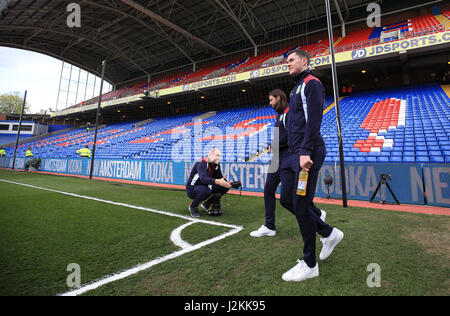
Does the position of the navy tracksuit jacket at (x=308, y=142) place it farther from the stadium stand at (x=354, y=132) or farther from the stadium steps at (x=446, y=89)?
the stadium steps at (x=446, y=89)

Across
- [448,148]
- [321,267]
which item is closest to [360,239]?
[321,267]

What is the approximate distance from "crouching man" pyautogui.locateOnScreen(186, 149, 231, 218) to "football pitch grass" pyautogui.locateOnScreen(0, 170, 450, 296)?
1.06ft

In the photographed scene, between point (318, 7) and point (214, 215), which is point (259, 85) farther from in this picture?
point (214, 215)

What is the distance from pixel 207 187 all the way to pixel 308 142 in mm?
2505

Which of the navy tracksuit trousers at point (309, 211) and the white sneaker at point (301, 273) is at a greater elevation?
the navy tracksuit trousers at point (309, 211)

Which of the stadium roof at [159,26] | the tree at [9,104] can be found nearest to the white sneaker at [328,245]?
the stadium roof at [159,26]

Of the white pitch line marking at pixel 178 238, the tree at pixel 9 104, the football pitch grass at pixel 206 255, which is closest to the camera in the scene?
the football pitch grass at pixel 206 255

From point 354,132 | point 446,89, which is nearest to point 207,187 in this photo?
point 354,132

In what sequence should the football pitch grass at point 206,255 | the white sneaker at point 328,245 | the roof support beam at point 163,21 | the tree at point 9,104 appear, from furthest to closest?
the tree at point 9,104 → the roof support beam at point 163,21 → the white sneaker at point 328,245 → the football pitch grass at point 206,255

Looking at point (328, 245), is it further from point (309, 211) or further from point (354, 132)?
point (354, 132)

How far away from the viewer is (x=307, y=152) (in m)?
1.76

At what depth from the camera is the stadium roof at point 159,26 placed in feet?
56.9

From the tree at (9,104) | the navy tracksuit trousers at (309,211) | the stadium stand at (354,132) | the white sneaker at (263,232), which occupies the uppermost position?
the tree at (9,104)

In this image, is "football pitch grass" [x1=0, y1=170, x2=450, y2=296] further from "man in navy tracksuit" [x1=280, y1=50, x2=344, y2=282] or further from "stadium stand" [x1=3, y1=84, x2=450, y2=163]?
"stadium stand" [x1=3, y1=84, x2=450, y2=163]
